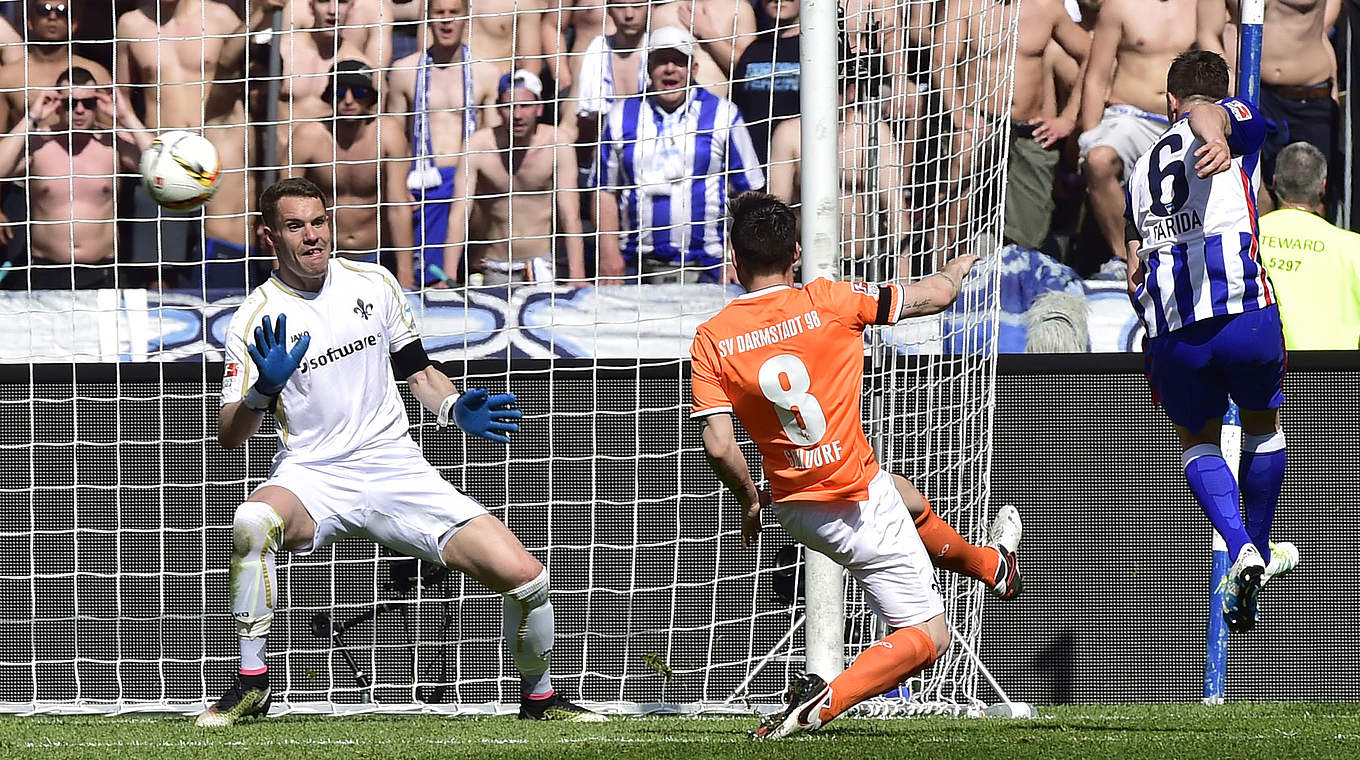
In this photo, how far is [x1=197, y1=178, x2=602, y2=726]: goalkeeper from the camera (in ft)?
19.7

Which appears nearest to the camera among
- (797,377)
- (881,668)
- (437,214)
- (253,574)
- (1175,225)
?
(881,668)

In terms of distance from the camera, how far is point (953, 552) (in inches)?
231

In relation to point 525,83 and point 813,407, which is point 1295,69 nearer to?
point 525,83

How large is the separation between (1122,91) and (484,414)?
211 inches

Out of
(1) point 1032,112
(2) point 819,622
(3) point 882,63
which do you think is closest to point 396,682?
(2) point 819,622

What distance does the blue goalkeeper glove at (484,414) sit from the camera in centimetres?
601

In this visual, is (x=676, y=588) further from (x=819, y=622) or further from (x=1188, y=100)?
(x=1188, y=100)

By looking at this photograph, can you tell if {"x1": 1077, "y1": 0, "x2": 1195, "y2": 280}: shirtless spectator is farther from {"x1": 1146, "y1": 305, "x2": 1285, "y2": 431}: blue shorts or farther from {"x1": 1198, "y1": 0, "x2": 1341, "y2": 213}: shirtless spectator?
{"x1": 1146, "y1": 305, "x2": 1285, "y2": 431}: blue shorts

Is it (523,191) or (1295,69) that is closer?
(523,191)

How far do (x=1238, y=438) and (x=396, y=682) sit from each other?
12.5 feet

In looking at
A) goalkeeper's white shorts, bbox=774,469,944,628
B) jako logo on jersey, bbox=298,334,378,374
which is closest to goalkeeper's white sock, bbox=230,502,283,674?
jako logo on jersey, bbox=298,334,378,374

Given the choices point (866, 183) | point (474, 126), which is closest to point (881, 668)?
point (866, 183)

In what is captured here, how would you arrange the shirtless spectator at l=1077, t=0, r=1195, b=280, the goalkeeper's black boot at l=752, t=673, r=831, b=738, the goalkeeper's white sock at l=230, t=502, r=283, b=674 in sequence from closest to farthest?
the goalkeeper's black boot at l=752, t=673, r=831, b=738
the goalkeeper's white sock at l=230, t=502, r=283, b=674
the shirtless spectator at l=1077, t=0, r=1195, b=280

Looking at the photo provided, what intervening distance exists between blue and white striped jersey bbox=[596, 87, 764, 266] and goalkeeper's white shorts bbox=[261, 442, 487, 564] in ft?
7.23
